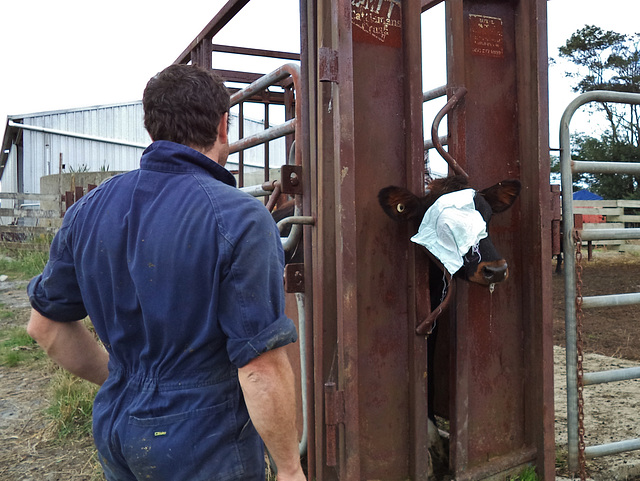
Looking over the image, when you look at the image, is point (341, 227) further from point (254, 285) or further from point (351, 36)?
point (254, 285)

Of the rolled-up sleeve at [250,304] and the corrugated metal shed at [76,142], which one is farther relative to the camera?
the corrugated metal shed at [76,142]

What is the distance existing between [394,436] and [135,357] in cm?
137

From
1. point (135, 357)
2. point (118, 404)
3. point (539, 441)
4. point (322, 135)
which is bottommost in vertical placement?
point (539, 441)

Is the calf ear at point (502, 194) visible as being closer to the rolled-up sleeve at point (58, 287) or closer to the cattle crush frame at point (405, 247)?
the cattle crush frame at point (405, 247)

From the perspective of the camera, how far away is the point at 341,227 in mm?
2203

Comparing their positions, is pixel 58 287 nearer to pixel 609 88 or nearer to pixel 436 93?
pixel 436 93

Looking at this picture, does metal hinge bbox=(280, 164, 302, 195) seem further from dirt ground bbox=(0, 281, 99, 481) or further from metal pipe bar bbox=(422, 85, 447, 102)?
dirt ground bbox=(0, 281, 99, 481)

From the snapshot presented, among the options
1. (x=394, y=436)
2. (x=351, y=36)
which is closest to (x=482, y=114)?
(x=351, y=36)

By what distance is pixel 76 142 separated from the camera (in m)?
24.2

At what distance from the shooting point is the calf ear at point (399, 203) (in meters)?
2.25

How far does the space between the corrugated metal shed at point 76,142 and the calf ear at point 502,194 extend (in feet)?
67.8

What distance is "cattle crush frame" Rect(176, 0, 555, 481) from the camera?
2244 millimetres

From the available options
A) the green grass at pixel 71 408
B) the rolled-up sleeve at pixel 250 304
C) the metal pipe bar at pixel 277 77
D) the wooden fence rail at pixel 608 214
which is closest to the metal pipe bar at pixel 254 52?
the metal pipe bar at pixel 277 77

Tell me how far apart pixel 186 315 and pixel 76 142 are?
83.5 ft
